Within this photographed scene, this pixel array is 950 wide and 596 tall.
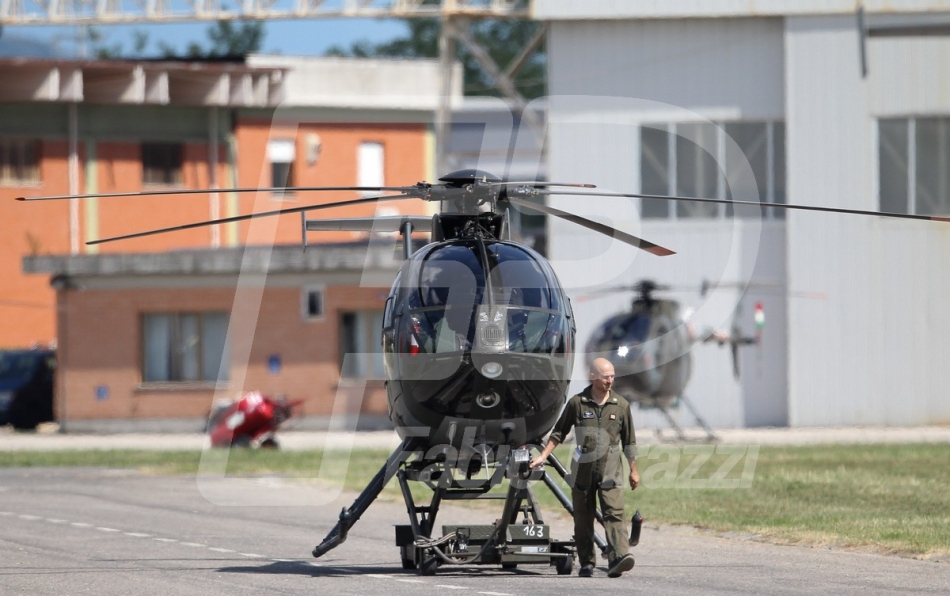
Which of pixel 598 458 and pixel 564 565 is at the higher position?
pixel 598 458

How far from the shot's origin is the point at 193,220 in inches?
1781

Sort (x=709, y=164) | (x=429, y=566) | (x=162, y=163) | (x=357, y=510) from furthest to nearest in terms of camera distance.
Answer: (x=162, y=163) < (x=709, y=164) < (x=357, y=510) < (x=429, y=566)

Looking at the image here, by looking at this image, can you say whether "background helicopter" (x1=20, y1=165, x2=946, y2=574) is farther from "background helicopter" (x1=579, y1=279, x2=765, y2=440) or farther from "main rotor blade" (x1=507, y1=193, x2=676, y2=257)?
"background helicopter" (x1=579, y1=279, x2=765, y2=440)

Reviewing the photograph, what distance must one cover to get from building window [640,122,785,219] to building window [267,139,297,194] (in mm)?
17311

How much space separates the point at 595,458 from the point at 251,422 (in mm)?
18165

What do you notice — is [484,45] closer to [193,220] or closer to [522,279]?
[193,220]

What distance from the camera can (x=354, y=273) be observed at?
35.3 m

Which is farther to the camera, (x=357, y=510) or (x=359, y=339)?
(x=359, y=339)

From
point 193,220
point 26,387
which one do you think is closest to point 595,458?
point 26,387

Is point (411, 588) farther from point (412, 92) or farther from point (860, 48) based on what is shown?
point (412, 92)

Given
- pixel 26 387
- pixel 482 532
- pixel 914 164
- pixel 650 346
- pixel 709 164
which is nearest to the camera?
pixel 482 532

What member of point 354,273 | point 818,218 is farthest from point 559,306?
point 354,273

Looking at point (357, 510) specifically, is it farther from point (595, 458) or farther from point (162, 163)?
point (162, 163)

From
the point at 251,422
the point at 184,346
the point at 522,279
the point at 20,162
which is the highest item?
the point at 20,162
